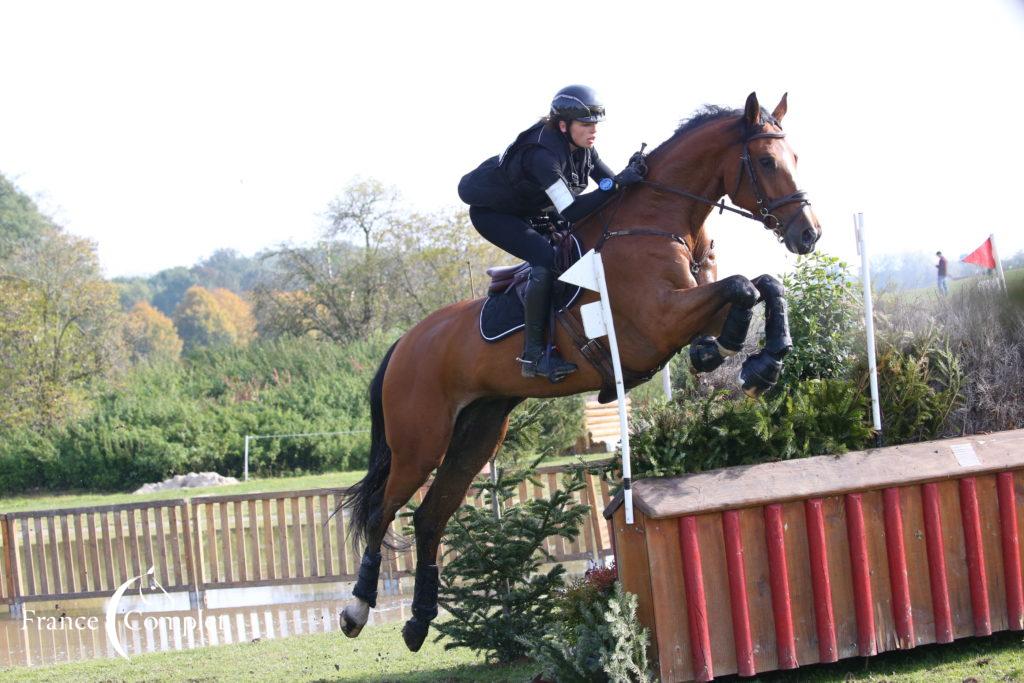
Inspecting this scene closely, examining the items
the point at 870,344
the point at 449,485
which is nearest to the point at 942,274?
the point at 870,344

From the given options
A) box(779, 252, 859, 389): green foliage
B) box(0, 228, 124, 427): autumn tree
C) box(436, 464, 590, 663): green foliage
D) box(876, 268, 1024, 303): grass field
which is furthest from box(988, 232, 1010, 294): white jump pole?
box(0, 228, 124, 427): autumn tree

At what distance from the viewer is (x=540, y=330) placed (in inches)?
200

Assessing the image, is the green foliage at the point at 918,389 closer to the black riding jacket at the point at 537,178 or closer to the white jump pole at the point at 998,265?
the white jump pole at the point at 998,265

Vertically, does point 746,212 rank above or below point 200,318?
below

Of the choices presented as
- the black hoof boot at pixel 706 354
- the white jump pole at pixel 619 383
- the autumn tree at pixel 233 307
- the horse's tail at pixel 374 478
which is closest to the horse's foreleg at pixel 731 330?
the black hoof boot at pixel 706 354

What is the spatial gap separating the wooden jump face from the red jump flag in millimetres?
1659

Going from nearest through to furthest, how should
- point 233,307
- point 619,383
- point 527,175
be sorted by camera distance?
point 619,383, point 527,175, point 233,307

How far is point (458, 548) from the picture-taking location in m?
6.13

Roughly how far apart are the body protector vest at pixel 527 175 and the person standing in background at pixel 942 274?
94.5 inches

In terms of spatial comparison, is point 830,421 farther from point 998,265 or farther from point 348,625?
point 348,625

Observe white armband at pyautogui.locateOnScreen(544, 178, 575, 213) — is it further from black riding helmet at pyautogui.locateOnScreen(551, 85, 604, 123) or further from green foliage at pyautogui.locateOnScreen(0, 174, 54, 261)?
green foliage at pyautogui.locateOnScreen(0, 174, 54, 261)

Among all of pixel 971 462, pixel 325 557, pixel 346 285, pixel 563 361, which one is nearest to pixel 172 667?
pixel 325 557

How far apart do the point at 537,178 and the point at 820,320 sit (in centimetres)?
195

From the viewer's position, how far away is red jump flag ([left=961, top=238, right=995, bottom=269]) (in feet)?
19.9
